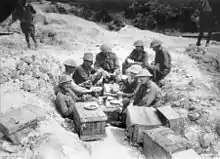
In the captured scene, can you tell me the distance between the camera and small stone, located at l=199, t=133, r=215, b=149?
146 inches

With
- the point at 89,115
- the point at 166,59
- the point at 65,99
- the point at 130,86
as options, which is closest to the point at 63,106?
the point at 65,99

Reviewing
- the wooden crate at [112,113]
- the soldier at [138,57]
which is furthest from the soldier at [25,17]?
the wooden crate at [112,113]

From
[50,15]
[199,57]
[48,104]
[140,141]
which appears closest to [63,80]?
[48,104]

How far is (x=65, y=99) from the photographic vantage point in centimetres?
422

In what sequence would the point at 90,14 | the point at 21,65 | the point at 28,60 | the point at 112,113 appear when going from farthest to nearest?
1. the point at 90,14
2. the point at 28,60
3. the point at 21,65
4. the point at 112,113

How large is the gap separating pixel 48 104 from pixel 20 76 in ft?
3.54

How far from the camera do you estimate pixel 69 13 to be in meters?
11.9

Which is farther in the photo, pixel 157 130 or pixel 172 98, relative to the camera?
pixel 172 98

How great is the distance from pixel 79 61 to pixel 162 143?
469 centimetres

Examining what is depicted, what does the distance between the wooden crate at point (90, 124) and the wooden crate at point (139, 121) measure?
1.38ft

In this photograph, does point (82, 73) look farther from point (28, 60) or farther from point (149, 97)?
point (149, 97)

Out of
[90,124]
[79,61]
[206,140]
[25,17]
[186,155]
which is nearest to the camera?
[186,155]

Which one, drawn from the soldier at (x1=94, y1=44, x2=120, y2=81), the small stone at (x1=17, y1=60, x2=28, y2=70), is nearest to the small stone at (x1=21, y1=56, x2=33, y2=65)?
the small stone at (x1=17, y1=60, x2=28, y2=70)

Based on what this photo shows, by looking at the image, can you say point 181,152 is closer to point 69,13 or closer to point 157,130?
point 157,130
